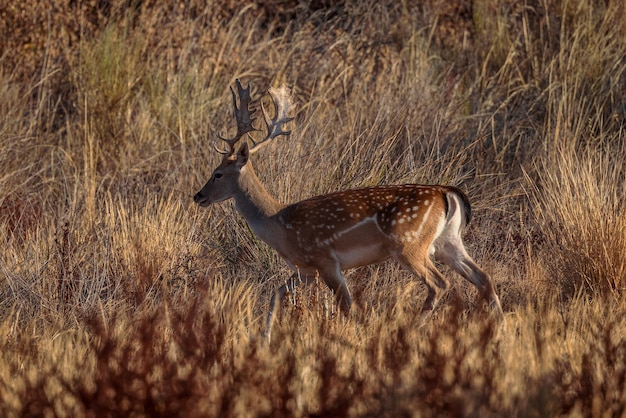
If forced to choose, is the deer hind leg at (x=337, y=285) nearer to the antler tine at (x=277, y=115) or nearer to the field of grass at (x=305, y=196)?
the field of grass at (x=305, y=196)

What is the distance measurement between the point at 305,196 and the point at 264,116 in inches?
41.9

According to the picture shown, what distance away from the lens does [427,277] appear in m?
6.48

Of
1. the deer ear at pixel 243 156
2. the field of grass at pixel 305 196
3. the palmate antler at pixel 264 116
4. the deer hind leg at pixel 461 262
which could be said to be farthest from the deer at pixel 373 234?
the palmate antler at pixel 264 116

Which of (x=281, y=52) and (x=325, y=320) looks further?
(x=281, y=52)

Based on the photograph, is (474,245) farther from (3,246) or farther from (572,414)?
(572,414)

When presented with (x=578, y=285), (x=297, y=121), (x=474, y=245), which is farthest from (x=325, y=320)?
(x=297, y=121)

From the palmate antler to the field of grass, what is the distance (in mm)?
257

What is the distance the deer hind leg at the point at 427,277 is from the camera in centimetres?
644

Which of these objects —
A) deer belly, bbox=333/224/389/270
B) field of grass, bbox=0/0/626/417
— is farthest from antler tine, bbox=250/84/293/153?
deer belly, bbox=333/224/389/270

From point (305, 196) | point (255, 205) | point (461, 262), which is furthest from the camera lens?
point (305, 196)

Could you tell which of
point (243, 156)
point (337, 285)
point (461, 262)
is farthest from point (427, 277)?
point (243, 156)

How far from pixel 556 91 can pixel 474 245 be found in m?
3.14

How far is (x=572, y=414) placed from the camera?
13.2ft

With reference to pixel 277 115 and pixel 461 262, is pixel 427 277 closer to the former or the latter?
pixel 461 262
